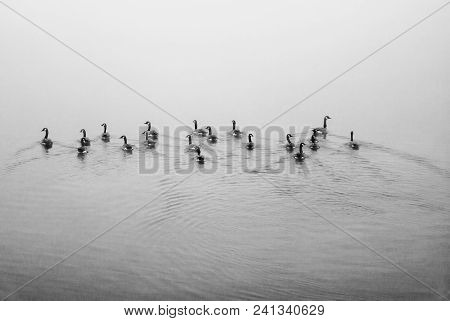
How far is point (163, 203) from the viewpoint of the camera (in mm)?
9086

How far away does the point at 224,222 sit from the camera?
27.5ft

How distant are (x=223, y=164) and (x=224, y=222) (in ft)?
A: 8.00

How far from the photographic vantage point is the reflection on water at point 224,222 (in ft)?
22.5

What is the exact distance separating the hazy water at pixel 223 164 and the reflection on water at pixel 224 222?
31mm

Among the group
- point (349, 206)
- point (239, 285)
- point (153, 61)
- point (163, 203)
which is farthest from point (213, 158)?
point (153, 61)

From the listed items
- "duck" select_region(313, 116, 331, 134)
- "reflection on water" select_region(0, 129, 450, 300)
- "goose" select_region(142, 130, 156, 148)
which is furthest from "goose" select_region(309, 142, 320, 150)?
"goose" select_region(142, 130, 156, 148)

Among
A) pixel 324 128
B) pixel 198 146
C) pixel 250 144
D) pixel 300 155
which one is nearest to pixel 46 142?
pixel 198 146

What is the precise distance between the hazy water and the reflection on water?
31 mm

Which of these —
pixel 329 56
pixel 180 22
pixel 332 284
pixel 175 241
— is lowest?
pixel 332 284

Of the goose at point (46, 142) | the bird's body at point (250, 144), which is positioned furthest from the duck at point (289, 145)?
the goose at point (46, 142)

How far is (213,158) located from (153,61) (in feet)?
21.1

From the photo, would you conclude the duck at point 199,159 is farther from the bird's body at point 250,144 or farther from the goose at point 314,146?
the goose at point 314,146

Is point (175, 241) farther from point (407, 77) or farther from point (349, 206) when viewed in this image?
point (407, 77)

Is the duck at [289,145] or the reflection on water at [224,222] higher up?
the duck at [289,145]
